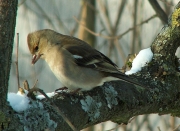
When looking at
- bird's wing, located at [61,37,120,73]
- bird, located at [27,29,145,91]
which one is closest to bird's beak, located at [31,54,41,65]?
bird, located at [27,29,145,91]

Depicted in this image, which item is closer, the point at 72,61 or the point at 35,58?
the point at 72,61

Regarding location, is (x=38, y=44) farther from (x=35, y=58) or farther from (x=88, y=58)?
(x=88, y=58)

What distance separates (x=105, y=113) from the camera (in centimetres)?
233

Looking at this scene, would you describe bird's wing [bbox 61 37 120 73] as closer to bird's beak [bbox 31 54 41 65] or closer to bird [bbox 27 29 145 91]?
bird [bbox 27 29 145 91]

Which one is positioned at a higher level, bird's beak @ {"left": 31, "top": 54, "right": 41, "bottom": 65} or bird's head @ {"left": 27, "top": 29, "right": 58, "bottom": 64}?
bird's head @ {"left": 27, "top": 29, "right": 58, "bottom": 64}

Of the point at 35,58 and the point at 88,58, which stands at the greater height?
the point at 35,58

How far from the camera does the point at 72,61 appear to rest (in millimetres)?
2922

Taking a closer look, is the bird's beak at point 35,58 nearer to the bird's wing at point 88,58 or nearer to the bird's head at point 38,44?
the bird's head at point 38,44

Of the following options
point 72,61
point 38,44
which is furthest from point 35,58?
point 72,61

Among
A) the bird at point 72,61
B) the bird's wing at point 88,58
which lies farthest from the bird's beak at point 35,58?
the bird's wing at point 88,58

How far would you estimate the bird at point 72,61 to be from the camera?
2.85 metres

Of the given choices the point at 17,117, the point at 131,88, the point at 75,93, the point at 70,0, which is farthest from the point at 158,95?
the point at 70,0

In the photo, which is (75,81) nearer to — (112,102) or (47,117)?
(112,102)

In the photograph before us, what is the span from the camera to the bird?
2.85m
